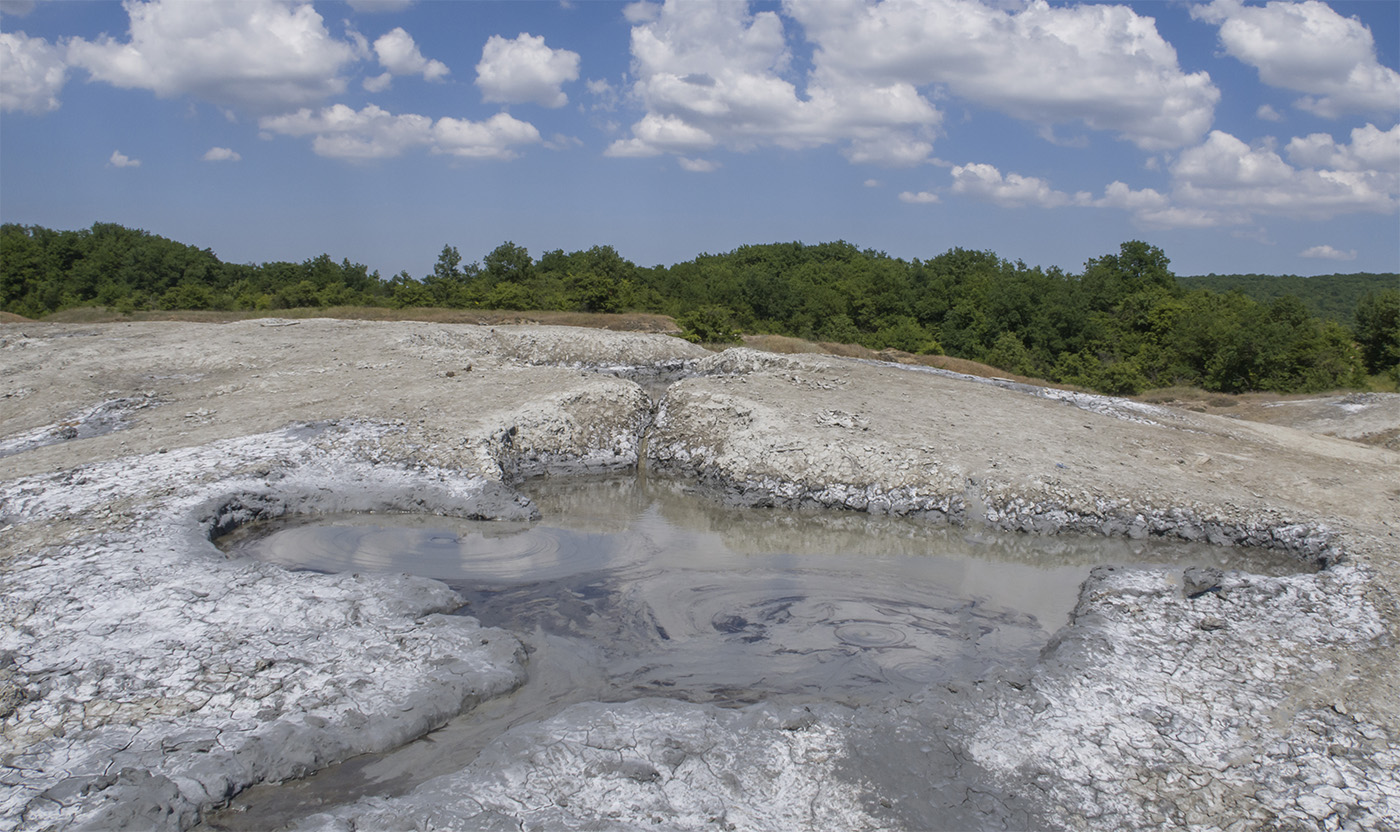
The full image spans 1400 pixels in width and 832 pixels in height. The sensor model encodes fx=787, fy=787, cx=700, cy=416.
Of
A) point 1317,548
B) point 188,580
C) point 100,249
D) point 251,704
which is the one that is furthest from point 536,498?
point 100,249

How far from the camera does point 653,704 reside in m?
5.83

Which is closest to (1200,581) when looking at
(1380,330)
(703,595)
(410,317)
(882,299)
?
(703,595)

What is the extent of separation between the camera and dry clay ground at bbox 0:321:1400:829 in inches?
192

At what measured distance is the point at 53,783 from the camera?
4516 millimetres

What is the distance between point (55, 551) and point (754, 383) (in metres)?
10.5

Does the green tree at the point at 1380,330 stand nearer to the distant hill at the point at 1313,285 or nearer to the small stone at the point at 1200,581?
the small stone at the point at 1200,581

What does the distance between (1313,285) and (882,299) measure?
2904 inches

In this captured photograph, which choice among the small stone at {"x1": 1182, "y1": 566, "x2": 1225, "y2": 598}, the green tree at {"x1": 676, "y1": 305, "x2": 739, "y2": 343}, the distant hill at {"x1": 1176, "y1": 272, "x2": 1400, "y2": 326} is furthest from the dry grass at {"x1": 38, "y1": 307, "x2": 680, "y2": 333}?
the distant hill at {"x1": 1176, "y1": 272, "x2": 1400, "y2": 326}

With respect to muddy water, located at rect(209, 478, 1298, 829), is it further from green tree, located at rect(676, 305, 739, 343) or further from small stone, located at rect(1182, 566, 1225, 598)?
green tree, located at rect(676, 305, 739, 343)

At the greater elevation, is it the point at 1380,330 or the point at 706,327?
the point at 1380,330

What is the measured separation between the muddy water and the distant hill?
7783 centimetres

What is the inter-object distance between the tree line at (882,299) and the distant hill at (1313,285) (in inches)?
1372

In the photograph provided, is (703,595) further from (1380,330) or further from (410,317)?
(1380,330)

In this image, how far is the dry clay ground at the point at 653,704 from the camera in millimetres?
4867
